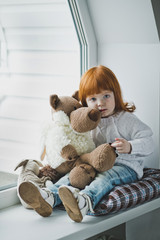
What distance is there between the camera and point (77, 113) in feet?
5.31

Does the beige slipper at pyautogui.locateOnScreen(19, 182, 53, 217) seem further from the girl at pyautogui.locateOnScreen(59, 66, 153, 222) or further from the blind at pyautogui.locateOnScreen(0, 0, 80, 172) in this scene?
the blind at pyautogui.locateOnScreen(0, 0, 80, 172)

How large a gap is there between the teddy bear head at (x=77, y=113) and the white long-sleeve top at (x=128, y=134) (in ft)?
0.48

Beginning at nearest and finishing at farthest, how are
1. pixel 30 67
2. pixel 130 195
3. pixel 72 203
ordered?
pixel 72 203
pixel 130 195
pixel 30 67

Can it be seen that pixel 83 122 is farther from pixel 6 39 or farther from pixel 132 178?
pixel 6 39

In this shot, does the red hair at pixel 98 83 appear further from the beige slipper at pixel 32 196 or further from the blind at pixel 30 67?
the beige slipper at pixel 32 196

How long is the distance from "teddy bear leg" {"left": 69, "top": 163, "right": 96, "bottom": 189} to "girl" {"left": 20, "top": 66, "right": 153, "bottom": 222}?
0.03 meters

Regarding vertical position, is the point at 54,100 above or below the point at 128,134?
above

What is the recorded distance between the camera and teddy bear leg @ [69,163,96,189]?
1.57 m

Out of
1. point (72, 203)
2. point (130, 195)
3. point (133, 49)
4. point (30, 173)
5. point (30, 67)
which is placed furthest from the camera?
point (30, 67)

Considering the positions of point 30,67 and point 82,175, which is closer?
point 82,175

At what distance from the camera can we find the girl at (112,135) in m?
1.53

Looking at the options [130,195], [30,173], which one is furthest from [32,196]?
[130,195]

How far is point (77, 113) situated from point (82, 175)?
26 centimetres

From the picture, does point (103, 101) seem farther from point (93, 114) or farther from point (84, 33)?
point (84, 33)
